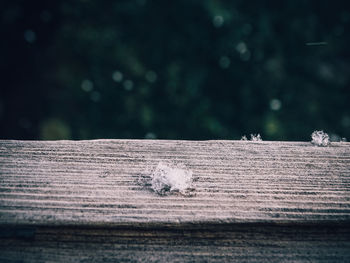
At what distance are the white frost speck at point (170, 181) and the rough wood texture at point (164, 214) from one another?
1.1 inches

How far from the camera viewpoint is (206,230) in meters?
1.00

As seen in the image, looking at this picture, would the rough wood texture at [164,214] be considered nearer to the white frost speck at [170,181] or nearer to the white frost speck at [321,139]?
the white frost speck at [170,181]

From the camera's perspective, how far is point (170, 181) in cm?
106

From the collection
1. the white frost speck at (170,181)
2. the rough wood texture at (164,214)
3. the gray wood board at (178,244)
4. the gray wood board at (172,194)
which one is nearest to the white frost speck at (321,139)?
the gray wood board at (172,194)

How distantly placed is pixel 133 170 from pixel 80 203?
248 mm

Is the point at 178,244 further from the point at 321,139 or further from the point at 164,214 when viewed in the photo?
the point at 321,139

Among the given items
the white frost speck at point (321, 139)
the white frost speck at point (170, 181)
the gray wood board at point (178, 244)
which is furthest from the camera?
the white frost speck at point (321, 139)

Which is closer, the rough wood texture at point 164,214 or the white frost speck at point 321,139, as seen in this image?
the rough wood texture at point 164,214

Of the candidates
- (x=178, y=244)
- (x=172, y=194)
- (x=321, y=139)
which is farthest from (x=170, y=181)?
(x=321, y=139)

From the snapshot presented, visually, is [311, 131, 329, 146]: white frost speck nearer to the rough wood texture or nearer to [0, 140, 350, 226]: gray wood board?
[0, 140, 350, 226]: gray wood board

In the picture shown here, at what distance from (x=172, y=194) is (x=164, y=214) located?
10cm

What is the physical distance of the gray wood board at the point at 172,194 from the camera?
38.5 inches

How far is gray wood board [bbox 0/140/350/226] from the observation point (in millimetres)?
979

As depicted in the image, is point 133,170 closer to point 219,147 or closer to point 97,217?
point 97,217
